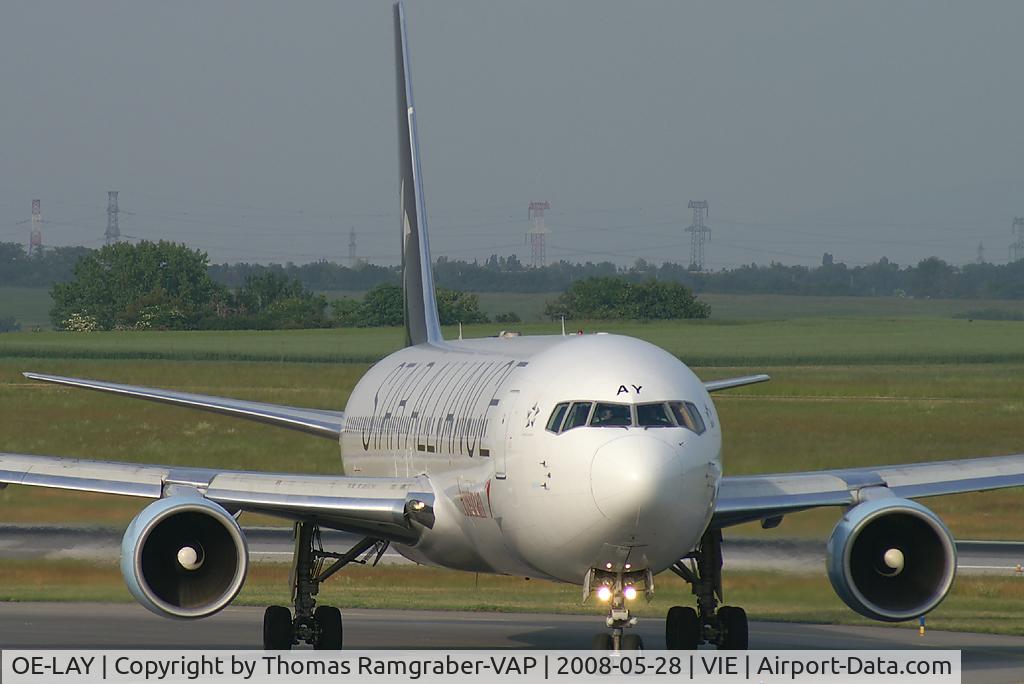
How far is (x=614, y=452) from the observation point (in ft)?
56.9

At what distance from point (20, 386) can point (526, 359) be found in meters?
56.8

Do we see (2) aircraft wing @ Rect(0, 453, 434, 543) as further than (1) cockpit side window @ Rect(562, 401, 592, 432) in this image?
Yes

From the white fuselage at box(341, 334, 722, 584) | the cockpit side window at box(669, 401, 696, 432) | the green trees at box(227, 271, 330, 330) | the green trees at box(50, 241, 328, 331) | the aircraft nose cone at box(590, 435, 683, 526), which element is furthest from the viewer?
the green trees at box(50, 241, 328, 331)

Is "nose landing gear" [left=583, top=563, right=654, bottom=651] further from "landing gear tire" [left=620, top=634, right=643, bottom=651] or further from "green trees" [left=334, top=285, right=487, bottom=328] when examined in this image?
"green trees" [left=334, top=285, right=487, bottom=328]

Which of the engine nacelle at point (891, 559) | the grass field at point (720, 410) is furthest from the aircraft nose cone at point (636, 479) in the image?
the grass field at point (720, 410)

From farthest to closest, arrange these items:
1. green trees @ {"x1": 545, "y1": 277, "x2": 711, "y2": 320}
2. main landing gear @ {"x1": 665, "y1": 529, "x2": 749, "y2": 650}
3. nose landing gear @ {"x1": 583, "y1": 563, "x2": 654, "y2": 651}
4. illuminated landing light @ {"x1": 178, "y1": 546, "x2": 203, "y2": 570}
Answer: green trees @ {"x1": 545, "y1": 277, "x2": 711, "y2": 320}
main landing gear @ {"x1": 665, "y1": 529, "x2": 749, "y2": 650}
illuminated landing light @ {"x1": 178, "y1": 546, "x2": 203, "y2": 570}
nose landing gear @ {"x1": 583, "y1": 563, "x2": 654, "y2": 651}

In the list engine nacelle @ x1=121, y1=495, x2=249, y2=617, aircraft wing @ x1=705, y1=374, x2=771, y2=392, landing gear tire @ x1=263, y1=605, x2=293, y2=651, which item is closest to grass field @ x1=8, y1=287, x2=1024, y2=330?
aircraft wing @ x1=705, y1=374, x2=771, y2=392

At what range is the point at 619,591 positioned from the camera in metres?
18.5

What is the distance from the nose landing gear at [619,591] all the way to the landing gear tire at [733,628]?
529cm

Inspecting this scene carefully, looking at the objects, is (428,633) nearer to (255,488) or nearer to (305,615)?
(305,615)

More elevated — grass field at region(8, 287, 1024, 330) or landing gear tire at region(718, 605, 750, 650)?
grass field at region(8, 287, 1024, 330)

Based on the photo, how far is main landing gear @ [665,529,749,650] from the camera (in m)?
23.2

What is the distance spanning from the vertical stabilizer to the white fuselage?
30.6ft

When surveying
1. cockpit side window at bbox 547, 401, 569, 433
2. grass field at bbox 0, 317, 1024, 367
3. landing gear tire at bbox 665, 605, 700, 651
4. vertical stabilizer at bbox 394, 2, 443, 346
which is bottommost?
landing gear tire at bbox 665, 605, 700, 651
